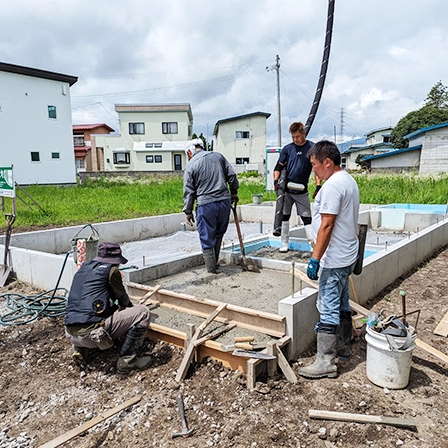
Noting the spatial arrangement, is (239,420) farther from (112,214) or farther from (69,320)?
(112,214)

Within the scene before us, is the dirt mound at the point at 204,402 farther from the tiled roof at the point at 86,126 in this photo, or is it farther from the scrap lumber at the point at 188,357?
the tiled roof at the point at 86,126

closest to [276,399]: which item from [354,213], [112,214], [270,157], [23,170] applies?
[354,213]

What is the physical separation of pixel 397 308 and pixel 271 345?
2006mm

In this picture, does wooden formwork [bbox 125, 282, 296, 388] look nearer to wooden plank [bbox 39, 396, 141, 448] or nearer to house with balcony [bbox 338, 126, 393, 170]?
wooden plank [bbox 39, 396, 141, 448]

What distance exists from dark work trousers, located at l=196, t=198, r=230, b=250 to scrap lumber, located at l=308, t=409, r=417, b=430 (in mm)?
2422

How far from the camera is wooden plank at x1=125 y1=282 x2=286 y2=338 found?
2.96 m

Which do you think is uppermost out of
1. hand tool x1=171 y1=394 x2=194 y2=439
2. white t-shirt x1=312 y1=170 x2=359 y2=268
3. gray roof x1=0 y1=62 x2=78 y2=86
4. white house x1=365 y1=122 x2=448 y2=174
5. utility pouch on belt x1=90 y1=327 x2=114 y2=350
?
gray roof x1=0 y1=62 x2=78 y2=86

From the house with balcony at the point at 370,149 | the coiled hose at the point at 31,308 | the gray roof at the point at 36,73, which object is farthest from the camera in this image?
the house with balcony at the point at 370,149

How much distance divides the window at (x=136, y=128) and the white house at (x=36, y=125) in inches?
436

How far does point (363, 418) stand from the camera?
2197 millimetres

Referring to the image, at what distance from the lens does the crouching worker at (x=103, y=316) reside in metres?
2.82

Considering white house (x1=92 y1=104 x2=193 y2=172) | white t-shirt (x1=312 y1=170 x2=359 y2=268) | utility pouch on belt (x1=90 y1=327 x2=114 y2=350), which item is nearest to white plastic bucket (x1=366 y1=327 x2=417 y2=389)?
white t-shirt (x1=312 y1=170 x2=359 y2=268)

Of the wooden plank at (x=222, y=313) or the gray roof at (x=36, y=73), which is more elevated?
the gray roof at (x=36, y=73)

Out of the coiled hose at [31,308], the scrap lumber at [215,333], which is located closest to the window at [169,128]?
the coiled hose at [31,308]
